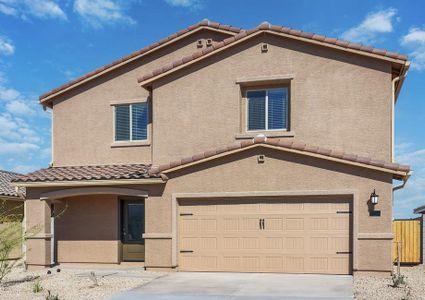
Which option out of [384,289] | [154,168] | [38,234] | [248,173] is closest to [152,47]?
[154,168]

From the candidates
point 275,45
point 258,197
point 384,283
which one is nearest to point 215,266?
point 258,197

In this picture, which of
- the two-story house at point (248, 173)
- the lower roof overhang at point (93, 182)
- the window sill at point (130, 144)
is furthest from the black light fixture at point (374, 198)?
the window sill at point (130, 144)

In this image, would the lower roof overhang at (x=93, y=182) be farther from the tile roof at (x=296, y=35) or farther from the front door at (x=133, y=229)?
the tile roof at (x=296, y=35)

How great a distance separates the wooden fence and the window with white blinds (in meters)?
6.77

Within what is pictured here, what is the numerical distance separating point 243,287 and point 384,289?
3.47 meters

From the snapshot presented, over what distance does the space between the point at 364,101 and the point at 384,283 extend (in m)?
5.52

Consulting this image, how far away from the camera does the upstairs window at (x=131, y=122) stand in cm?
1688

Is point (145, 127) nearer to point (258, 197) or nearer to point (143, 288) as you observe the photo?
point (258, 197)

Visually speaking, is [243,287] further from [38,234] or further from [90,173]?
[38,234]

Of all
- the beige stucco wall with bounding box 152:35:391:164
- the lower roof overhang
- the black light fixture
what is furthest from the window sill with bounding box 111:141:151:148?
the black light fixture

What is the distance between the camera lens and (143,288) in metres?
11.6

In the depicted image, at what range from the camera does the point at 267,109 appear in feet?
49.8

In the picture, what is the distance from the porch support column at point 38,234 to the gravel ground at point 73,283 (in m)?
0.51

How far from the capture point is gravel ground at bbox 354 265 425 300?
34.1ft
